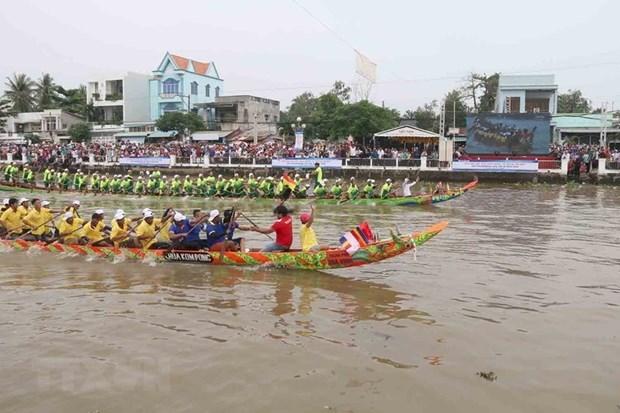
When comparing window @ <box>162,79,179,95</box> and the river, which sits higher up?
window @ <box>162,79,179,95</box>

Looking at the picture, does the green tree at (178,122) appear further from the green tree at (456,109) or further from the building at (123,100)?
the green tree at (456,109)

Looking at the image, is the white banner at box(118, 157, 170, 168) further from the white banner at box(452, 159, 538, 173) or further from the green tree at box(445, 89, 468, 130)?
the green tree at box(445, 89, 468, 130)

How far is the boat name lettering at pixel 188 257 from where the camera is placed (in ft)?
37.3

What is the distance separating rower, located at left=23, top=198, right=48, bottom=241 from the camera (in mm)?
13562

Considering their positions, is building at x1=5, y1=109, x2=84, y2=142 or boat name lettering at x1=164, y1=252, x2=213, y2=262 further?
building at x1=5, y1=109, x2=84, y2=142

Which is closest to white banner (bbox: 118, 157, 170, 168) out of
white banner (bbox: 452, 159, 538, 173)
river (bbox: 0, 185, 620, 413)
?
white banner (bbox: 452, 159, 538, 173)

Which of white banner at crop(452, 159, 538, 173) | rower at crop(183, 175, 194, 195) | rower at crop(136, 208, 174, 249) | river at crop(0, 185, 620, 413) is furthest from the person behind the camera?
white banner at crop(452, 159, 538, 173)

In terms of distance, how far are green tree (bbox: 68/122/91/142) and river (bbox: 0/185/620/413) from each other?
45838 mm

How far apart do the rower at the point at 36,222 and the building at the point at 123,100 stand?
46.5m

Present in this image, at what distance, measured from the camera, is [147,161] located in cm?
4062

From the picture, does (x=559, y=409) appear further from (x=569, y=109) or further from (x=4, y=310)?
(x=569, y=109)

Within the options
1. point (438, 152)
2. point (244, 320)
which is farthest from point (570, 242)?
point (438, 152)

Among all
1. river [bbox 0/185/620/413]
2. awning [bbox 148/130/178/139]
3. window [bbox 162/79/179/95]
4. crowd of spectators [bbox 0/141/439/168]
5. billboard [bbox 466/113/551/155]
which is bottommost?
river [bbox 0/185/620/413]

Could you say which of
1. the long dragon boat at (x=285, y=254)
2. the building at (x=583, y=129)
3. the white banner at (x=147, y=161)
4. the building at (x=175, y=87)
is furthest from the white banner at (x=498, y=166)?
the building at (x=175, y=87)
